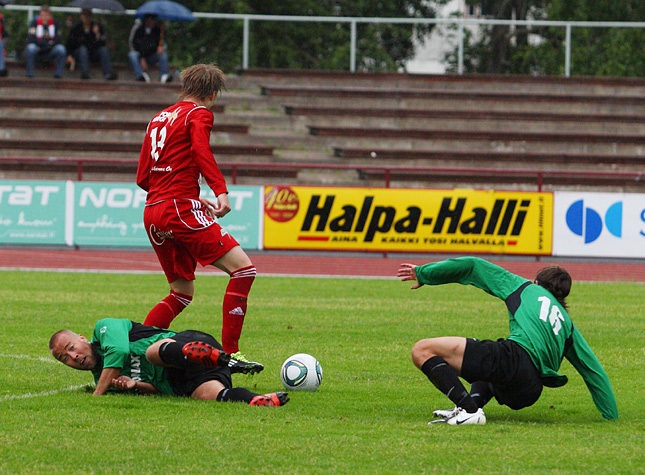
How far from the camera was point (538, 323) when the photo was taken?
5359 mm

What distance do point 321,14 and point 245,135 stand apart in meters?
12.3

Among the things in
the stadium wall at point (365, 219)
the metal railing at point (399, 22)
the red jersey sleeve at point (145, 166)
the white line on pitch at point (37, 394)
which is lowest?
the stadium wall at point (365, 219)

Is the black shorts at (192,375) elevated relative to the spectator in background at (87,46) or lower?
lower

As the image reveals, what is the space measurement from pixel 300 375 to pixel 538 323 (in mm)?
1764

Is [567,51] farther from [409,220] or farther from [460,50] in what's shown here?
[409,220]

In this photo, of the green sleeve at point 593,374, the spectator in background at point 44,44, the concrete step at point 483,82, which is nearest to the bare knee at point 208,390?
the green sleeve at point 593,374

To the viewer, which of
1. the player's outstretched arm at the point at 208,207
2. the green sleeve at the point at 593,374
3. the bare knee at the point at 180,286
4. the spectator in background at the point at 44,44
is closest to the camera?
the green sleeve at the point at 593,374

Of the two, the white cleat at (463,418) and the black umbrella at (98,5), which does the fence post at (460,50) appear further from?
the white cleat at (463,418)

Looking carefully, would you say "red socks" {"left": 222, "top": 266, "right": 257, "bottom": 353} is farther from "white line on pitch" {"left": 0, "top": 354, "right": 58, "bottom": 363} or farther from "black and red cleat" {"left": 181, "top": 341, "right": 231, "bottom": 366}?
"white line on pitch" {"left": 0, "top": 354, "right": 58, "bottom": 363}

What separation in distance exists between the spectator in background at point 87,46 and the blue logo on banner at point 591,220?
13.0m

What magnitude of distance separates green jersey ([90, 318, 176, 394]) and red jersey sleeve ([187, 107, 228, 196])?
103 centimetres

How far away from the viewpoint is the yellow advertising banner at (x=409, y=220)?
17.8 m

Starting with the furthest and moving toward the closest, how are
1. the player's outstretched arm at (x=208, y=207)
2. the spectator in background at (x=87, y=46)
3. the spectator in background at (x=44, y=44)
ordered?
the spectator in background at (x=87, y=46)
the spectator in background at (x=44, y=44)
the player's outstretched arm at (x=208, y=207)

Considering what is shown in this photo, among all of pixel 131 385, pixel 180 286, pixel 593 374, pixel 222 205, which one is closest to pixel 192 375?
pixel 131 385
